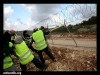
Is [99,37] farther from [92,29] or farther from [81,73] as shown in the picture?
[92,29]

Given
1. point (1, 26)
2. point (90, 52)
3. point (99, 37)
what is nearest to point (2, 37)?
point (1, 26)

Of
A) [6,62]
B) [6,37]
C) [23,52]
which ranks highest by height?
[6,37]

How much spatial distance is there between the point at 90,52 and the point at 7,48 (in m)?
4.79

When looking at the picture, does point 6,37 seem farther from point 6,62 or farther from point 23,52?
point 23,52

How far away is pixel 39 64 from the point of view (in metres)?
7.49

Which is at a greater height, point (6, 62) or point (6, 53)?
point (6, 53)

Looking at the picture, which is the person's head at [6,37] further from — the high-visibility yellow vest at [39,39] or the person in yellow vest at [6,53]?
the high-visibility yellow vest at [39,39]

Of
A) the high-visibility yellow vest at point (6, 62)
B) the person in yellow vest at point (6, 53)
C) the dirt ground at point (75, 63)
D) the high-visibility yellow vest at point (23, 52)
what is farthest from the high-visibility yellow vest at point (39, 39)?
the high-visibility yellow vest at point (6, 62)

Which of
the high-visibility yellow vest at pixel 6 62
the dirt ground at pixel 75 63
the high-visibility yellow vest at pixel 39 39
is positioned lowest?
the dirt ground at pixel 75 63

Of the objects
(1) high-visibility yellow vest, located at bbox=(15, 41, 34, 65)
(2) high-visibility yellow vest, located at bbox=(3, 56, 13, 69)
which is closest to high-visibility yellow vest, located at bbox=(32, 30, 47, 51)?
(1) high-visibility yellow vest, located at bbox=(15, 41, 34, 65)

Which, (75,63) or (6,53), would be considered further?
(75,63)

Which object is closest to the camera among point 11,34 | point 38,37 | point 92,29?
point 11,34

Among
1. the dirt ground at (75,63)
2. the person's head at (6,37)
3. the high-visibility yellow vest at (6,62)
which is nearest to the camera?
the person's head at (6,37)

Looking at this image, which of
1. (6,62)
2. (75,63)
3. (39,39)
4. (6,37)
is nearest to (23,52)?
(6,62)
